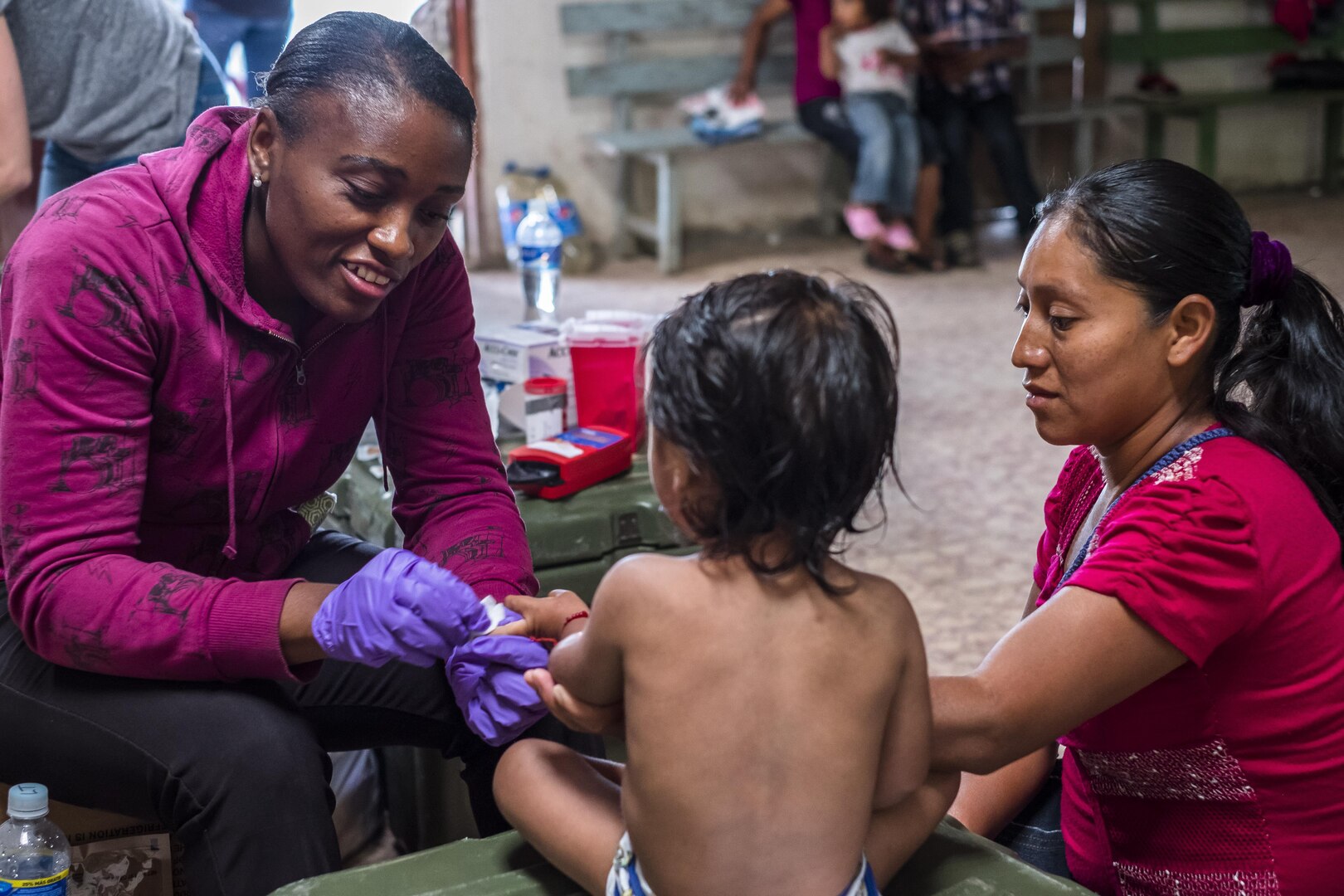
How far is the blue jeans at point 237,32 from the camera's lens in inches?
140

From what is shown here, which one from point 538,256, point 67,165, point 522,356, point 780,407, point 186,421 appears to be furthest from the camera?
point 538,256

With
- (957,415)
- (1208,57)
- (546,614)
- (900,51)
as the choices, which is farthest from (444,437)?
(1208,57)

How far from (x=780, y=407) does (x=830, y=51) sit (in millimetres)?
5110

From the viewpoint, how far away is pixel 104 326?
1327 mm

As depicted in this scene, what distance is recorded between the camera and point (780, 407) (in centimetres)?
106

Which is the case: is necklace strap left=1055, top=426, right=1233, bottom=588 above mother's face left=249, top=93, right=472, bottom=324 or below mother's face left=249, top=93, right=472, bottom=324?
below

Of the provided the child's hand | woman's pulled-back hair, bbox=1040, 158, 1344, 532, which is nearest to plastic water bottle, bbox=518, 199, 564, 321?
the child's hand

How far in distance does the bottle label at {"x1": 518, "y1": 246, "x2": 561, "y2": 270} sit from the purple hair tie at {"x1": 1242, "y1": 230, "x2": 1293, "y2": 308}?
197 cm

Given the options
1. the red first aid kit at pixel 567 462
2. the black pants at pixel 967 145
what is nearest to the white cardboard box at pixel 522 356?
the red first aid kit at pixel 567 462

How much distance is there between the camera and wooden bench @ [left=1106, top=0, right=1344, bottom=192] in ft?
21.5

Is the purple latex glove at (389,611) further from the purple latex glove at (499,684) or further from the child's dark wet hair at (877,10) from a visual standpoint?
the child's dark wet hair at (877,10)

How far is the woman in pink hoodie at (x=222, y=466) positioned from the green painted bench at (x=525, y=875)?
0.16m

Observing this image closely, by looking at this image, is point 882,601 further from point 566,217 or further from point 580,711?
point 566,217

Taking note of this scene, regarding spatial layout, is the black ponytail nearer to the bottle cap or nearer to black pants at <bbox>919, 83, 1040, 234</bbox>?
the bottle cap
